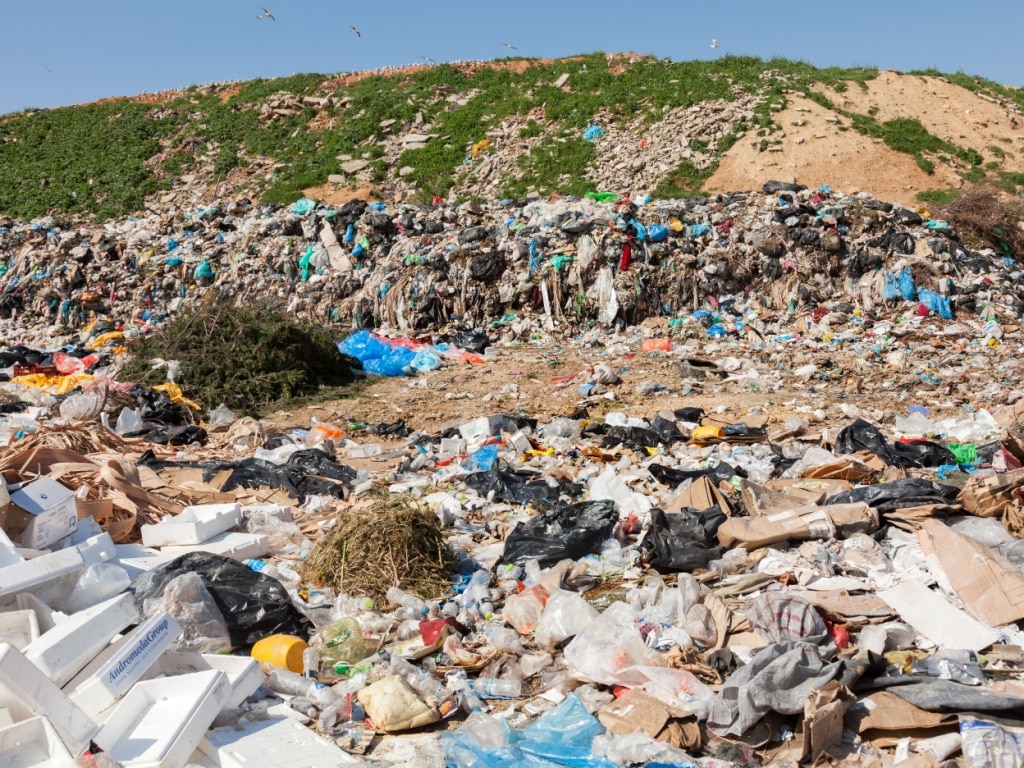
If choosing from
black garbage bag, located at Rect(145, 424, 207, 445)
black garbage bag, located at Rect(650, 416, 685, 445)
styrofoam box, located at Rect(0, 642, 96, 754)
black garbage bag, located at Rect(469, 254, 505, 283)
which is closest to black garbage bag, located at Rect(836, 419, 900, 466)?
black garbage bag, located at Rect(650, 416, 685, 445)

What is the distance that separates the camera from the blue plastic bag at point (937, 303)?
964cm

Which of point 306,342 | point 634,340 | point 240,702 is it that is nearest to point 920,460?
point 240,702

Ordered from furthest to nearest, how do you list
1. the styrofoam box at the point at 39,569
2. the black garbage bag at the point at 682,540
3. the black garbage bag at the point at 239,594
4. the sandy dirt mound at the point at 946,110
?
the sandy dirt mound at the point at 946,110 < the black garbage bag at the point at 682,540 < the black garbage bag at the point at 239,594 < the styrofoam box at the point at 39,569

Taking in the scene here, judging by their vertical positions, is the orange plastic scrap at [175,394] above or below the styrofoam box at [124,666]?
above

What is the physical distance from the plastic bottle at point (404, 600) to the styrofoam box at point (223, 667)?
0.86 m

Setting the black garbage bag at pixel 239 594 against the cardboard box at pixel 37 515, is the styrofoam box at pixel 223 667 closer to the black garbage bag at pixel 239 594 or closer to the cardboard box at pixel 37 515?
the black garbage bag at pixel 239 594

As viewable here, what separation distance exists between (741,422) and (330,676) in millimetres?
4357

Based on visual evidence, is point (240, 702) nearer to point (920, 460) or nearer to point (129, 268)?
point (920, 460)

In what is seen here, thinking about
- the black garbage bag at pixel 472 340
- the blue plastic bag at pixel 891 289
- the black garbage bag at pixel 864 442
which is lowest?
the black garbage bag at pixel 864 442

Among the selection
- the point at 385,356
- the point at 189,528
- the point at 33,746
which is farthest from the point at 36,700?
the point at 385,356

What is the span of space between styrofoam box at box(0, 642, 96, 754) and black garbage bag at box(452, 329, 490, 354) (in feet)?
25.3

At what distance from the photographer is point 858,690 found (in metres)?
2.86

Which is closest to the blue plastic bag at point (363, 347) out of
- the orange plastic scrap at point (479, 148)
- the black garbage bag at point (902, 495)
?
the black garbage bag at point (902, 495)

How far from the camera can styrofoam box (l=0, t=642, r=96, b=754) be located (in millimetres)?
2328
